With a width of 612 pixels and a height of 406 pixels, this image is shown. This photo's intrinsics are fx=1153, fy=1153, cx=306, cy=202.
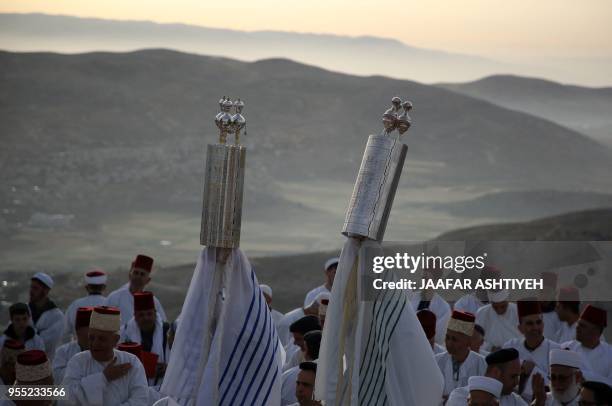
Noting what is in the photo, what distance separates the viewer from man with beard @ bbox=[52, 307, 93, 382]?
734 centimetres

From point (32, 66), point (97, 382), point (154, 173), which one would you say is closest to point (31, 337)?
point (97, 382)

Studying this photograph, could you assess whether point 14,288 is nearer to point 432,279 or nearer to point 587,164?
point 432,279

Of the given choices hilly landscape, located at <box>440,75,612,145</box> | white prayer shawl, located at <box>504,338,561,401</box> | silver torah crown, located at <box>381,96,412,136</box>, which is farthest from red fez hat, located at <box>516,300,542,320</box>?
hilly landscape, located at <box>440,75,612,145</box>

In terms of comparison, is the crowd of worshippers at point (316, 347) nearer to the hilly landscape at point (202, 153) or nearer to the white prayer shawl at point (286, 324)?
the white prayer shawl at point (286, 324)

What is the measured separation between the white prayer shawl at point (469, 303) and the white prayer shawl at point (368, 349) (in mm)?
4454

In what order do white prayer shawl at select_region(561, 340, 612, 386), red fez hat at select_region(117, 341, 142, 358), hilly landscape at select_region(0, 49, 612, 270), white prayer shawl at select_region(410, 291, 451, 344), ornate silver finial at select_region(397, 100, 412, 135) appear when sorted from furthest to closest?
hilly landscape at select_region(0, 49, 612, 270) → white prayer shawl at select_region(410, 291, 451, 344) → white prayer shawl at select_region(561, 340, 612, 386) → red fez hat at select_region(117, 341, 142, 358) → ornate silver finial at select_region(397, 100, 412, 135)

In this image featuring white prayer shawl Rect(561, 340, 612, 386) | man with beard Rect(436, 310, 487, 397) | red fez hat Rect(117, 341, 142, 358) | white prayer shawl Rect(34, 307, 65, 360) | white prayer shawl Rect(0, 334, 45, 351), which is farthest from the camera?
white prayer shawl Rect(34, 307, 65, 360)

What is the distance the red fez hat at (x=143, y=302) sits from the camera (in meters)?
7.93

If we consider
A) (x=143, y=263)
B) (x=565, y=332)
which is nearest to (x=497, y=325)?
(x=565, y=332)

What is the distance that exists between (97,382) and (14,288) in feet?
53.7

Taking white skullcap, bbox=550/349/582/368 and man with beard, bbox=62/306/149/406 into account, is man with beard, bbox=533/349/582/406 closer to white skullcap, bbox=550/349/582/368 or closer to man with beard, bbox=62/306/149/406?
white skullcap, bbox=550/349/582/368

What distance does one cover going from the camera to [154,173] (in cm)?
4312

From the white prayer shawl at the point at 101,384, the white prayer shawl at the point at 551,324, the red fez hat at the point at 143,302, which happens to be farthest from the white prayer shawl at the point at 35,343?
the white prayer shawl at the point at 551,324

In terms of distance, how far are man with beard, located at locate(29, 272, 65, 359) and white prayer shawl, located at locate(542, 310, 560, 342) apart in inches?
153
